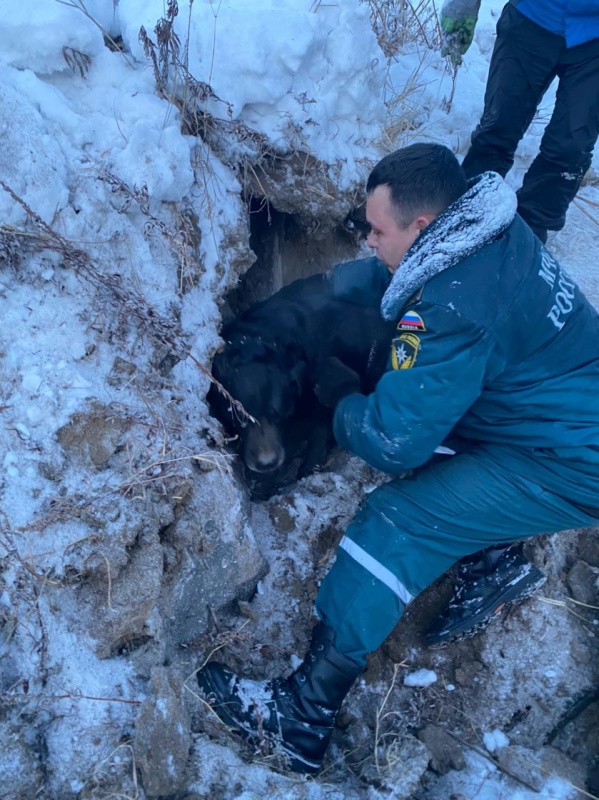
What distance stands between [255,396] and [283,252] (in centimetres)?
138

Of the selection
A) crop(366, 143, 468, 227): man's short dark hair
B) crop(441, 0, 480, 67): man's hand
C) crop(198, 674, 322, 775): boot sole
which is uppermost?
crop(441, 0, 480, 67): man's hand

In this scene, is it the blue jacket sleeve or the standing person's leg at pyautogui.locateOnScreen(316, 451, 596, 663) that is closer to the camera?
the blue jacket sleeve

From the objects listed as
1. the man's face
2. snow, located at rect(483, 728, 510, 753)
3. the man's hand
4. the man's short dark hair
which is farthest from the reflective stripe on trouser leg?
the man's hand

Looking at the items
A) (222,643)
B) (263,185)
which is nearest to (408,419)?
(222,643)

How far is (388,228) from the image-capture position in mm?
2594

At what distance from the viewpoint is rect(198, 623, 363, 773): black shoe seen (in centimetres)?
246

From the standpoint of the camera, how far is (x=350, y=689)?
9.00 ft

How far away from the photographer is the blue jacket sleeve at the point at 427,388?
7.79 feet

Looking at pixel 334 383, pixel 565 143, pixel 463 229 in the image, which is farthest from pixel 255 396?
pixel 565 143

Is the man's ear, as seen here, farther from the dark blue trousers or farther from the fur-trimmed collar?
the dark blue trousers

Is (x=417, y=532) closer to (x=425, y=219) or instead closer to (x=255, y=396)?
(x=255, y=396)

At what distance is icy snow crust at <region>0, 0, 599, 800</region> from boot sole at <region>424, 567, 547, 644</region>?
0.10 m

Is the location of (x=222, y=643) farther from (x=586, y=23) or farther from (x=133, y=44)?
(x=586, y=23)

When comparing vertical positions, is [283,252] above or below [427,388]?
above
